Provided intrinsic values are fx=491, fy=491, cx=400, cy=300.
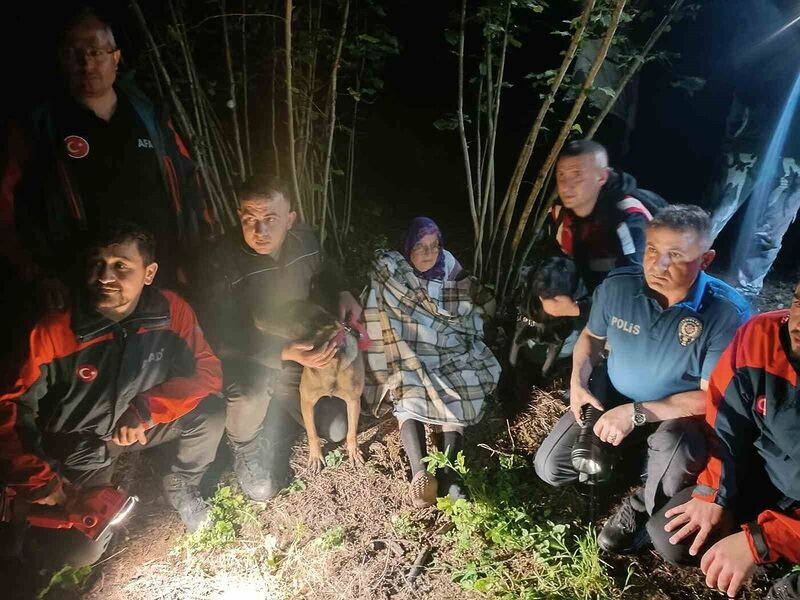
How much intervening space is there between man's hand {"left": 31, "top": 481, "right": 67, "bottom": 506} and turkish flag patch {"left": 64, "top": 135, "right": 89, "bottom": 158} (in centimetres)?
158

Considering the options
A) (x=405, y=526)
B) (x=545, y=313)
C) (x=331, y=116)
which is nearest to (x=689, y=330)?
(x=545, y=313)

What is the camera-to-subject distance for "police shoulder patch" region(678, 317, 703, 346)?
2.28m

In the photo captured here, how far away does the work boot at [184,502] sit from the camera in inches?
111

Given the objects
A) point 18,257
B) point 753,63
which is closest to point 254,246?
point 18,257

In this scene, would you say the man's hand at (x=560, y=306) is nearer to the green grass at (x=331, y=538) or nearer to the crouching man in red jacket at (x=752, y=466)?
the crouching man in red jacket at (x=752, y=466)

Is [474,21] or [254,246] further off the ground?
[474,21]

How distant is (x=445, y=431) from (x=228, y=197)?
191 cm

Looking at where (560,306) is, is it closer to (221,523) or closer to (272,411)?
(272,411)

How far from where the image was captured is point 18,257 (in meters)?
2.17

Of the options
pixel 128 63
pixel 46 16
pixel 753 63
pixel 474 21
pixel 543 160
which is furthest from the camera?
pixel 543 160

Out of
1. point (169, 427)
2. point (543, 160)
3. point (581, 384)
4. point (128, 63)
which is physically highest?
point (128, 63)

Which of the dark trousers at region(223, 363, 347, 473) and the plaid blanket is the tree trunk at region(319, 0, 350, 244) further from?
the dark trousers at region(223, 363, 347, 473)

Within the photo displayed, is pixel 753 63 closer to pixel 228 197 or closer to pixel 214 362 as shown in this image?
pixel 228 197

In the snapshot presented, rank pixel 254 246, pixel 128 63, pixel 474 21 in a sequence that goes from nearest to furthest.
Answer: pixel 128 63 < pixel 254 246 < pixel 474 21
